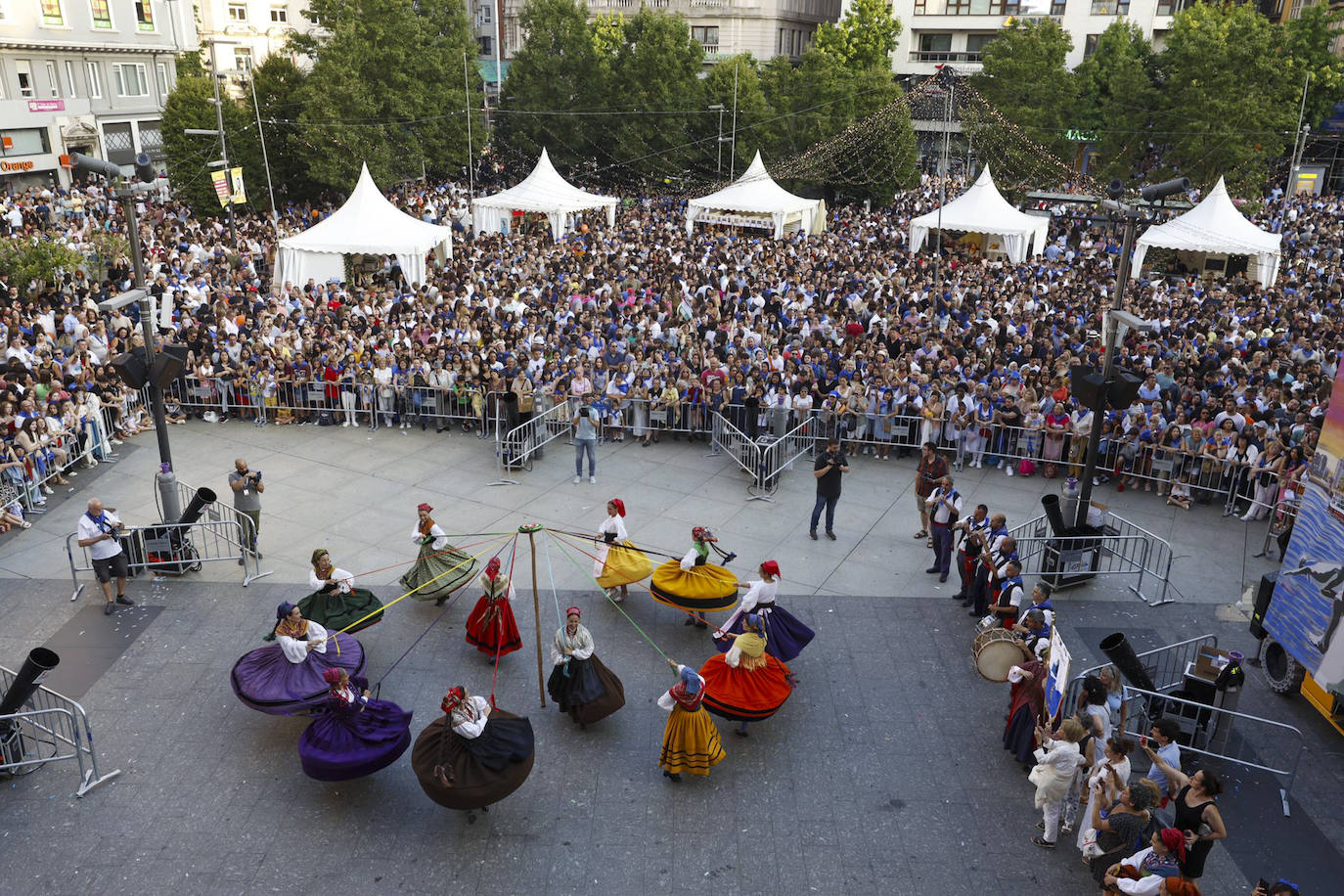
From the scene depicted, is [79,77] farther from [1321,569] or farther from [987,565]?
[1321,569]

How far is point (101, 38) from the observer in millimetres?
46875

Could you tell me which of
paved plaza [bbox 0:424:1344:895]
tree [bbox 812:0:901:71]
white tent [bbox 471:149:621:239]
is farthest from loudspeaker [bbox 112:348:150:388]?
tree [bbox 812:0:901:71]

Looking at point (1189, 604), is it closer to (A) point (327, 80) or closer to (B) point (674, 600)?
(B) point (674, 600)

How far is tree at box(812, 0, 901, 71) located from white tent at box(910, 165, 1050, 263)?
85.1ft

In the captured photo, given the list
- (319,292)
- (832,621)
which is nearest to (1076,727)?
(832,621)

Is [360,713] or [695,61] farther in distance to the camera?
[695,61]

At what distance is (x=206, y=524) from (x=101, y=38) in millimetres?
44753

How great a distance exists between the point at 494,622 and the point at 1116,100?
46126 millimetres

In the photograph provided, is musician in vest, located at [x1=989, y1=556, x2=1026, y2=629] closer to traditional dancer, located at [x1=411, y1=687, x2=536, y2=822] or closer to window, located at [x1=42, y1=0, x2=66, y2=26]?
traditional dancer, located at [x1=411, y1=687, x2=536, y2=822]

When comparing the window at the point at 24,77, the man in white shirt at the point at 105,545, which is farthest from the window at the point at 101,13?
the man in white shirt at the point at 105,545

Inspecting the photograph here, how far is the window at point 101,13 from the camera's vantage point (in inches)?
1820

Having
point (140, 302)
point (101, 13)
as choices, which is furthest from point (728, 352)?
point (101, 13)

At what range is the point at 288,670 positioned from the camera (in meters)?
9.38

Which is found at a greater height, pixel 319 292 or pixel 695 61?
pixel 695 61
